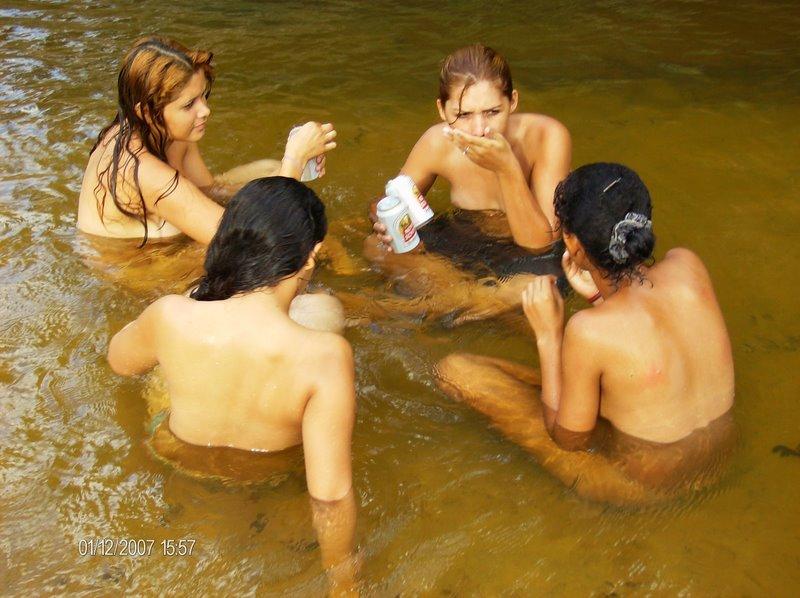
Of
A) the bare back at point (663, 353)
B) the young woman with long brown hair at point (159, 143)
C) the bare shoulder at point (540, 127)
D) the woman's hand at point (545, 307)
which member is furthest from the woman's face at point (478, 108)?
the bare back at point (663, 353)

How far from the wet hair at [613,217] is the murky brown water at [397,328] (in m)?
0.91

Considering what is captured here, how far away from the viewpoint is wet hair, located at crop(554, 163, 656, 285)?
290 centimetres

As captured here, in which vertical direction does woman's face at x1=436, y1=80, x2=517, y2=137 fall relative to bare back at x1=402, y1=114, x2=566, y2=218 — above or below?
above

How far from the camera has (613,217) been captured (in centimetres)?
292

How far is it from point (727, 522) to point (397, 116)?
4136 millimetres

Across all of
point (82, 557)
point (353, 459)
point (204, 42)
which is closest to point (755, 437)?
point (353, 459)

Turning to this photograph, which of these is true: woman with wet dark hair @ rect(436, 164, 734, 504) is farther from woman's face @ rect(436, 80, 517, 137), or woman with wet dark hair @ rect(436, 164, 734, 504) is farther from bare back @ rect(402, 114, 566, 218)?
bare back @ rect(402, 114, 566, 218)

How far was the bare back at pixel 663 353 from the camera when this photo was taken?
2.94 meters

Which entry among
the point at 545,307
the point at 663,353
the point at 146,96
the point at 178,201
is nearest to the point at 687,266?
the point at 663,353

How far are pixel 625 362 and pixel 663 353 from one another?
0.13 m

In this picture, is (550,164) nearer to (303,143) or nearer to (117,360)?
(303,143)

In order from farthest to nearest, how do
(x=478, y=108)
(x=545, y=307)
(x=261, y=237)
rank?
(x=478, y=108)
(x=545, y=307)
(x=261, y=237)
